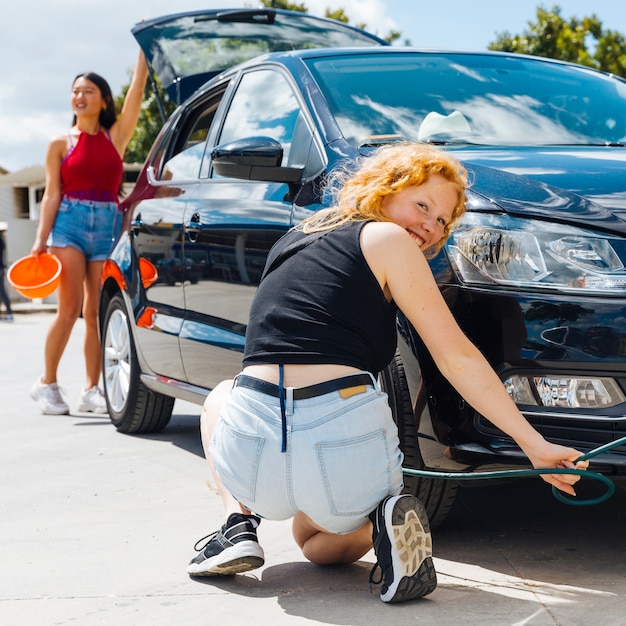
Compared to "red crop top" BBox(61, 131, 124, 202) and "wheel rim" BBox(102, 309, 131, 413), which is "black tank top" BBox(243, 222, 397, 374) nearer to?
"wheel rim" BBox(102, 309, 131, 413)

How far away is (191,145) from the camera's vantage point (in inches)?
208

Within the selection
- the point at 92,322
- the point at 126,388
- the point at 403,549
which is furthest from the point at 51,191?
the point at 403,549

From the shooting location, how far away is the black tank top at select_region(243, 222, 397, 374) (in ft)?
9.41

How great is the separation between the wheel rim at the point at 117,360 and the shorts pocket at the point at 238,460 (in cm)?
258

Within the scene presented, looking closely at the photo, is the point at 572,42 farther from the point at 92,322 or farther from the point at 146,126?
the point at 92,322

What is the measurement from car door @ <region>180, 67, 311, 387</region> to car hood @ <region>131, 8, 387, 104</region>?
1.76m

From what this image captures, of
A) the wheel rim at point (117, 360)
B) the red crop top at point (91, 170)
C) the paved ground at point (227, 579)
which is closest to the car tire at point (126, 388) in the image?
the wheel rim at point (117, 360)

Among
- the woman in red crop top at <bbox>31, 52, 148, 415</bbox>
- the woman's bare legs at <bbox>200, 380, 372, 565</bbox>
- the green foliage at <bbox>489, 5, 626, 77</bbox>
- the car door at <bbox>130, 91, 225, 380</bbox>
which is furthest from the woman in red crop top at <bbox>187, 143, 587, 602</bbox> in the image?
the green foliage at <bbox>489, 5, 626, 77</bbox>

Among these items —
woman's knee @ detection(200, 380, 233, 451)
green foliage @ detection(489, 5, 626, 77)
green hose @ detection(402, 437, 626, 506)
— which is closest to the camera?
green hose @ detection(402, 437, 626, 506)

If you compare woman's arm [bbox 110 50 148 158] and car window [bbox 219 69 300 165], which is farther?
woman's arm [bbox 110 50 148 158]

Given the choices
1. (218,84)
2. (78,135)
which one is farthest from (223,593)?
(78,135)

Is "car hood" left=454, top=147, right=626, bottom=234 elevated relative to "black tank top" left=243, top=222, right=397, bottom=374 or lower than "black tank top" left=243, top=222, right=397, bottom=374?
elevated

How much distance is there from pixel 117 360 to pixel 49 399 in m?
1.01

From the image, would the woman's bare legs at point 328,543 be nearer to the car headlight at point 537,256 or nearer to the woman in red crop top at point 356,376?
the woman in red crop top at point 356,376
